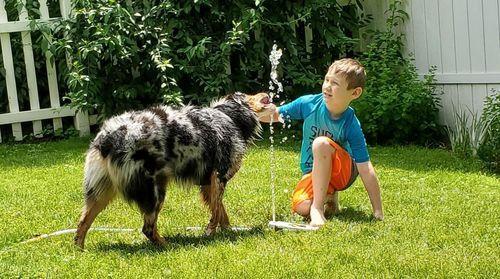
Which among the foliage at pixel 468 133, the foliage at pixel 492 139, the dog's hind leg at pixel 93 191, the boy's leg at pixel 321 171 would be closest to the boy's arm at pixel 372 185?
the boy's leg at pixel 321 171

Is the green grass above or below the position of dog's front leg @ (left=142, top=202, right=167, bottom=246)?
below

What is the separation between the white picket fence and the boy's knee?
174 inches

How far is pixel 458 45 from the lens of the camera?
7.66 metres

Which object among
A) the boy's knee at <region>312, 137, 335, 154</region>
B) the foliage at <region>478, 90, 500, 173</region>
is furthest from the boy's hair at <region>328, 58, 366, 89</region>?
the foliage at <region>478, 90, 500, 173</region>

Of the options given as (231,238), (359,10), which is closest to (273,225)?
(231,238)

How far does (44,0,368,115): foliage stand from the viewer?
7922 millimetres

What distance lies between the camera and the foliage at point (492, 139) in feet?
20.6

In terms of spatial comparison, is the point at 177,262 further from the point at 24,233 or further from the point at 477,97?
the point at 477,97

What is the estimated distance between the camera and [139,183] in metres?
3.91

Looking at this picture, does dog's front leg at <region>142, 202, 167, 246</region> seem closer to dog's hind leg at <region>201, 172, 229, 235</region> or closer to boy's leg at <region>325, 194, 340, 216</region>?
dog's hind leg at <region>201, 172, 229, 235</region>

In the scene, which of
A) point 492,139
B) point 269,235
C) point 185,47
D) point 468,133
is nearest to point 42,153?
point 185,47

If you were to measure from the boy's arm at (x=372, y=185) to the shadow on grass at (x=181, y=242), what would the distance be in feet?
2.42

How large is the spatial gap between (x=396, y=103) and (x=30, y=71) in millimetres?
4261

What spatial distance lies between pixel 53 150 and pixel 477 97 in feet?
14.6
